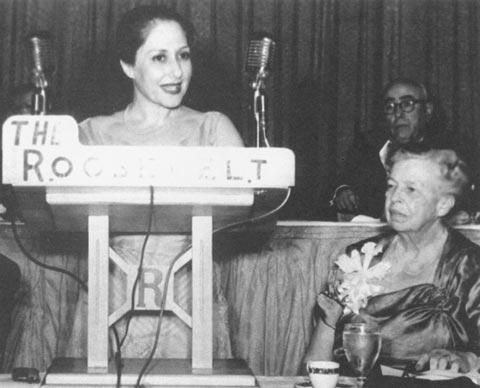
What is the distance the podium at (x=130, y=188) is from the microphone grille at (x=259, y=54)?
0.26 meters

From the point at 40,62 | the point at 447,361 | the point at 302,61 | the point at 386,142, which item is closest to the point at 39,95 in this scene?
the point at 40,62

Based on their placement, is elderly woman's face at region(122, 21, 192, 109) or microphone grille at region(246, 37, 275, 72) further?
elderly woman's face at region(122, 21, 192, 109)

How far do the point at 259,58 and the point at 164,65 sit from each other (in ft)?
3.30

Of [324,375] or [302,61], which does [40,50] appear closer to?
[324,375]

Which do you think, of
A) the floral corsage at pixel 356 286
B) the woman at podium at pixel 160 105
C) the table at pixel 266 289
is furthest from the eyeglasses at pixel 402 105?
the floral corsage at pixel 356 286

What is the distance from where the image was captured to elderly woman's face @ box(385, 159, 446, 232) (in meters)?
2.36

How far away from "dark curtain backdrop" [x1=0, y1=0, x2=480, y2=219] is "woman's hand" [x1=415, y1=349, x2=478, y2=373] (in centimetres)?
232

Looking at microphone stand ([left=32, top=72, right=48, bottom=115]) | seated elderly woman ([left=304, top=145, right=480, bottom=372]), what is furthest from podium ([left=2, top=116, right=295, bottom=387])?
seated elderly woman ([left=304, top=145, right=480, bottom=372])

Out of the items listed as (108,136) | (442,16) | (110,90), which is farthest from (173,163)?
(442,16)

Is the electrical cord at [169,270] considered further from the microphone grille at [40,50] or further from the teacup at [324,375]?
the microphone grille at [40,50]

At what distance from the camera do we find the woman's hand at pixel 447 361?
5.95ft

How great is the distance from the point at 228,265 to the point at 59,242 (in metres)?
0.55

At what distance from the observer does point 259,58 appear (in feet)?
4.99

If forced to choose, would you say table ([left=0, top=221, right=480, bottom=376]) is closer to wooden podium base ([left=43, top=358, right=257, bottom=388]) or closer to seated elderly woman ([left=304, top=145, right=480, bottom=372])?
seated elderly woman ([left=304, top=145, right=480, bottom=372])
